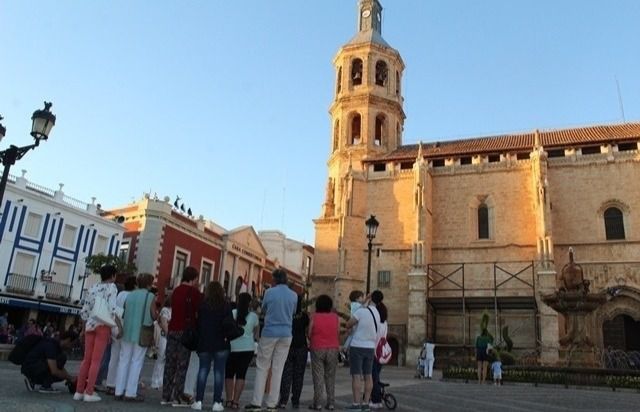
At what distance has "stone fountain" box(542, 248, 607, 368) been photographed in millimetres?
15117

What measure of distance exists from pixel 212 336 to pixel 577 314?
44.2ft

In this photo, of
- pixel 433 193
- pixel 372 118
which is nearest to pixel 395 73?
pixel 372 118

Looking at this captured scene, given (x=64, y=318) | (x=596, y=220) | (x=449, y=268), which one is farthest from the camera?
(x=449, y=268)

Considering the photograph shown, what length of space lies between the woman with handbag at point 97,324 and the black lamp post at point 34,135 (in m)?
3.47

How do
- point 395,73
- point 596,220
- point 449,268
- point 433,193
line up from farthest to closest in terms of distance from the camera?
point 395,73, point 433,193, point 449,268, point 596,220

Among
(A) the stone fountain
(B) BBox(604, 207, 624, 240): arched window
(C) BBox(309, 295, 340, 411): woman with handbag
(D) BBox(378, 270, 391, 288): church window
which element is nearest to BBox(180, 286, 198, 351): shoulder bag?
(C) BBox(309, 295, 340, 411): woman with handbag

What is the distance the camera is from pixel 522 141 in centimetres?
3369

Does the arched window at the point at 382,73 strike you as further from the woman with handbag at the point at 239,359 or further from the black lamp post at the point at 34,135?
the woman with handbag at the point at 239,359

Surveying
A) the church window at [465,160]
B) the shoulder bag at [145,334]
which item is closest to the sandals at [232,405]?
the shoulder bag at [145,334]

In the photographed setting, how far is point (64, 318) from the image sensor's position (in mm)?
26688

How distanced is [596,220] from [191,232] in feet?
79.7

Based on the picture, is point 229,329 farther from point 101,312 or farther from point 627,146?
point 627,146

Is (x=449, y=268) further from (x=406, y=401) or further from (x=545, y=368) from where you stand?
(x=406, y=401)

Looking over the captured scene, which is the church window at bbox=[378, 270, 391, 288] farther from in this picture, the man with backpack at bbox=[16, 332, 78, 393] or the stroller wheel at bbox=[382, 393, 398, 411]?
Answer: the man with backpack at bbox=[16, 332, 78, 393]
